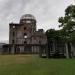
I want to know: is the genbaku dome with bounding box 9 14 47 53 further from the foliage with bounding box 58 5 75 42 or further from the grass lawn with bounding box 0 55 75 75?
the grass lawn with bounding box 0 55 75 75

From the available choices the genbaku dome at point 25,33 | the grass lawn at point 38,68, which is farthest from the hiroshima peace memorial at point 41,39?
the grass lawn at point 38,68

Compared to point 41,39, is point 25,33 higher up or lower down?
higher up

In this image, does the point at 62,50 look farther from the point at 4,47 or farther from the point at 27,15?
the point at 27,15

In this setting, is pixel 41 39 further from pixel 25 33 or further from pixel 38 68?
pixel 38 68

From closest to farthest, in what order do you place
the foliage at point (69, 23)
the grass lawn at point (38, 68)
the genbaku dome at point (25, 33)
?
the grass lawn at point (38, 68) < the foliage at point (69, 23) < the genbaku dome at point (25, 33)

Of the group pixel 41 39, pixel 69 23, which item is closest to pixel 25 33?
pixel 41 39

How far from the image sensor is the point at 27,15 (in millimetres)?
90375

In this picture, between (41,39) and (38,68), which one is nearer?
(38,68)

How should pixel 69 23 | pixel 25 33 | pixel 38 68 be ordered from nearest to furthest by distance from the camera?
pixel 38 68 → pixel 69 23 → pixel 25 33

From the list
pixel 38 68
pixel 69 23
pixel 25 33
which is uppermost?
pixel 25 33

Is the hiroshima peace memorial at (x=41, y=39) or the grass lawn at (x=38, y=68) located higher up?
the hiroshima peace memorial at (x=41, y=39)

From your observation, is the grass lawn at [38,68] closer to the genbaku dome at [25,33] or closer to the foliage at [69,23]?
the foliage at [69,23]

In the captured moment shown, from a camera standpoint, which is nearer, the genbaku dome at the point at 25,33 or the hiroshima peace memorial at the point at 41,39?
the hiroshima peace memorial at the point at 41,39

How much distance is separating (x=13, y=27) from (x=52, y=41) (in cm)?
4373
